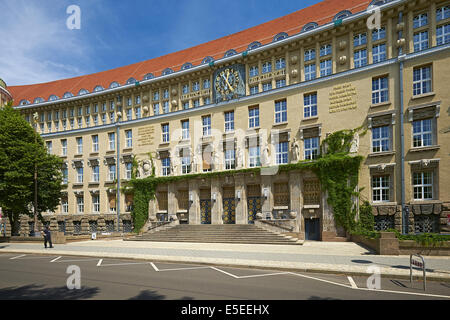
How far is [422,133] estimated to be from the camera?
2188cm

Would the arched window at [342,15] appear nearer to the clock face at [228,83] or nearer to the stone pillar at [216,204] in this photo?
the clock face at [228,83]

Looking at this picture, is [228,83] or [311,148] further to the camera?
[228,83]

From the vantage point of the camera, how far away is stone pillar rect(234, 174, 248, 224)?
27750 millimetres

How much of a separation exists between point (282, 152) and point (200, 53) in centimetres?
1658

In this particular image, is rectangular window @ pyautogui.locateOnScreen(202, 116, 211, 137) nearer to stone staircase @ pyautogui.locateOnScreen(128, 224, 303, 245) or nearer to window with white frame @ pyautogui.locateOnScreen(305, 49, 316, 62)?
stone staircase @ pyautogui.locateOnScreen(128, 224, 303, 245)

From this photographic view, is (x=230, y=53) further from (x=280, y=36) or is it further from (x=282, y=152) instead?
(x=282, y=152)

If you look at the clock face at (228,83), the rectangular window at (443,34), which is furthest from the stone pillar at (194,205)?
the rectangular window at (443,34)

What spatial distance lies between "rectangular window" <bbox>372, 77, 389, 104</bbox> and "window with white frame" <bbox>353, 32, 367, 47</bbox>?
10.8 ft

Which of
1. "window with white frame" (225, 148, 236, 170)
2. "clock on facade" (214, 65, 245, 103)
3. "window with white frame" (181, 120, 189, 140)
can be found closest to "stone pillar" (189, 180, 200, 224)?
"window with white frame" (225, 148, 236, 170)

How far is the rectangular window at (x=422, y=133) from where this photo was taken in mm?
21703

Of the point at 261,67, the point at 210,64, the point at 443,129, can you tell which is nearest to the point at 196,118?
the point at 210,64

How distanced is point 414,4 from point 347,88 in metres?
7.18

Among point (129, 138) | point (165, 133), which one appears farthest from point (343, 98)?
point (129, 138)

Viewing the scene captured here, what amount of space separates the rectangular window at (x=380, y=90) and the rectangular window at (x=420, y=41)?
113 inches
